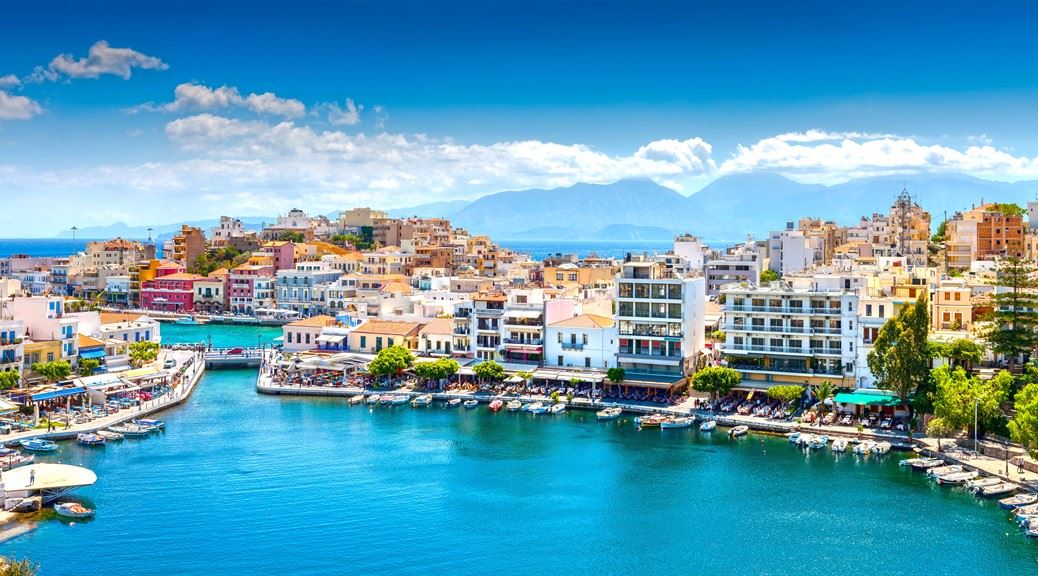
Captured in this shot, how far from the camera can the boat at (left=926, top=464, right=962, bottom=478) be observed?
1718 inches

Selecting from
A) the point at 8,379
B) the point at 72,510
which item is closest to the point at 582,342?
the point at 8,379

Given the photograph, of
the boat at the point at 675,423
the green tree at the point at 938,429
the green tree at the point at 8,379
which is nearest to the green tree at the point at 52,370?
the green tree at the point at 8,379

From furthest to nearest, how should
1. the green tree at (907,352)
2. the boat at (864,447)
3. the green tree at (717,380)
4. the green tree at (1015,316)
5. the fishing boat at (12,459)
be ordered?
the green tree at (717,380) < the green tree at (1015,316) < the green tree at (907,352) < the boat at (864,447) < the fishing boat at (12,459)

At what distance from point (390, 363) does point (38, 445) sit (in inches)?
860

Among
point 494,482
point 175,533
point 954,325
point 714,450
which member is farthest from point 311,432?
point 954,325

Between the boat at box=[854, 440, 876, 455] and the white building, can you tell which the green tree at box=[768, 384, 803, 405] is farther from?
the white building

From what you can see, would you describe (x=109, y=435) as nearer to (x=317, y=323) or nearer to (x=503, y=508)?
(x=503, y=508)

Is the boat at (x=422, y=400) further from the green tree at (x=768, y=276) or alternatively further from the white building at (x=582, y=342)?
the green tree at (x=768, y=276)

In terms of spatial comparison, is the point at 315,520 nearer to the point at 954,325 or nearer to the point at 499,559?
the point at 499,559

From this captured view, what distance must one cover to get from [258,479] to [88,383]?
18353mm

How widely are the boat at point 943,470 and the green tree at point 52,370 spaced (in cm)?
4481

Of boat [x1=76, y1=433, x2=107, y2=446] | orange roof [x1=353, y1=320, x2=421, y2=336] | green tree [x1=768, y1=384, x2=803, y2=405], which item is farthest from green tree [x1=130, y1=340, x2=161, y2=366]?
green tree [x1=768, y1=384, x2=803, y2=405]

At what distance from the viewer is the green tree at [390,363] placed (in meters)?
64.0

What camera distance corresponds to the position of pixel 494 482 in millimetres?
44875
